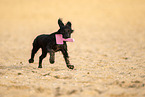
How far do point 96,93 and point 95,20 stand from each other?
64.6 feet

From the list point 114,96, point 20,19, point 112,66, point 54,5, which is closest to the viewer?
point 114,96

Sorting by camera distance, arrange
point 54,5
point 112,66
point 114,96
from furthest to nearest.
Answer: point 54,5 < point 112,66 < point 114,96

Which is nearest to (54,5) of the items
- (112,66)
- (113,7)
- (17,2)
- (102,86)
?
(17,2)

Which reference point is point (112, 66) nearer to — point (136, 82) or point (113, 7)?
point (136, 82)

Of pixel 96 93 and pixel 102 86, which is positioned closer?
pixel 96 93

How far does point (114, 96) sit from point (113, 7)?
2589cm

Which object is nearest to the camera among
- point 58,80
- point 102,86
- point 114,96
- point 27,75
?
point 114,96

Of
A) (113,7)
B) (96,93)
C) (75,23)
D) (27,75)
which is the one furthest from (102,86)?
(113,7)

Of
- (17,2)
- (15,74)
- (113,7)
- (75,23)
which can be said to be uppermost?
(17,2)

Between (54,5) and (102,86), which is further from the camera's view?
(54,5)

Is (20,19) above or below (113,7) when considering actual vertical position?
below

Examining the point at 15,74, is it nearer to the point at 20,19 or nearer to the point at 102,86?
the point at 102,86

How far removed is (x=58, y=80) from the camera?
4375 millimetres

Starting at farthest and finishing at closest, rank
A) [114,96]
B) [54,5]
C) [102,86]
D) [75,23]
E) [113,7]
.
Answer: [54,5]
[113,7]
[75,23]
[102,86]
[114,96]
